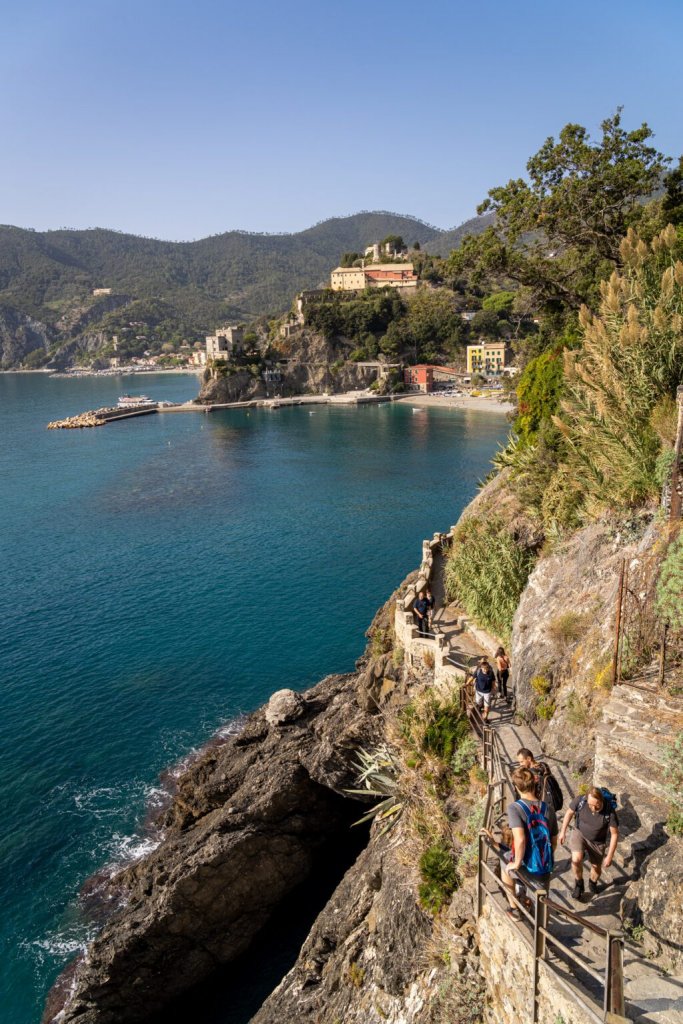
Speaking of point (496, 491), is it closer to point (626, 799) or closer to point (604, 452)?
point (604, 452)

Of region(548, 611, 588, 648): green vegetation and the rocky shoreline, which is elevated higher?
region(548, 611, 588, 648): green vegetation

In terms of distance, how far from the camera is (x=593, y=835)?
6930 millimetres

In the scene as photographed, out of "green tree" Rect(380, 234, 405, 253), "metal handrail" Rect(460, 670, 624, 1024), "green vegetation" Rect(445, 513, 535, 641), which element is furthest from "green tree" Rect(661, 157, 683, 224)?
"green tree" Rect(380, 234, 405, 253)

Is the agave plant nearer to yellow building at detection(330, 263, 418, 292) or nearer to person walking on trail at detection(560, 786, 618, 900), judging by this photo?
person walking on trail at detection(560, 786, 618, 900)

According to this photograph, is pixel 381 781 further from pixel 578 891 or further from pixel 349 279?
pixel 349 279

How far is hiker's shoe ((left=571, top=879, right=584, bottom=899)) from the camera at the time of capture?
7.12 m

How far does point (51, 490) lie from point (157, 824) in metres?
47.9

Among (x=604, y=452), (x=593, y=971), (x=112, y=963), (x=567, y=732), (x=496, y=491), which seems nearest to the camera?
(x=593, y=971)

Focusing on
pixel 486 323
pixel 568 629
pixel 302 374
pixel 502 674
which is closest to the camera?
pixel 568 629

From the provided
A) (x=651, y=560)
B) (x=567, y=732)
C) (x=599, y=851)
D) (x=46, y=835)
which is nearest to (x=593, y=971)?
(x=599, y=851)

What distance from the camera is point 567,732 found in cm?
967

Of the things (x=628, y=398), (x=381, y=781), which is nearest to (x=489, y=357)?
(x=628, y=398)

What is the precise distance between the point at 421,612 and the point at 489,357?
113 m

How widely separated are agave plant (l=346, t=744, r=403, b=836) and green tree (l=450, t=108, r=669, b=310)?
19745mm
